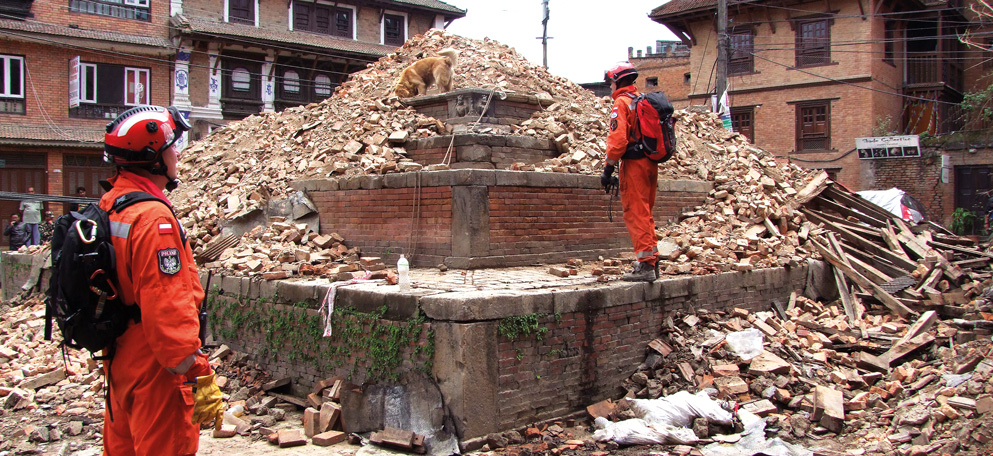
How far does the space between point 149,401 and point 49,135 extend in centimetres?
2102

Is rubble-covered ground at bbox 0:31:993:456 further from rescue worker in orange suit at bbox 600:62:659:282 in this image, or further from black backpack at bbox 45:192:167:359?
black backpack at bbox 45:192:167:359

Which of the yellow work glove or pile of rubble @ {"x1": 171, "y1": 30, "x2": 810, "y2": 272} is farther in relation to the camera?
pile of rubble @ {"x1": 171, "y1": 30, "x2": 810, "y2": 272}

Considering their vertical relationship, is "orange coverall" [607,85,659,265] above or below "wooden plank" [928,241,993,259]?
above

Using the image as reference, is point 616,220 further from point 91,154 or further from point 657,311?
point 91,154

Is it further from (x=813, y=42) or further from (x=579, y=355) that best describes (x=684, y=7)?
(x=579, y=355)

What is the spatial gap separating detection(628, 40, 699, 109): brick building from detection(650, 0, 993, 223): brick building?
386 centimetres

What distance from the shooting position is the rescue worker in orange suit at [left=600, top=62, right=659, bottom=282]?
21.0 feet

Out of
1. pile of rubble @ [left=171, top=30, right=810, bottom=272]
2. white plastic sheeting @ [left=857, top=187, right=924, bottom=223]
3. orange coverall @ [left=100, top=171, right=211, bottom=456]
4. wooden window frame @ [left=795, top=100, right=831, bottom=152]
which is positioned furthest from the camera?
wooden window frame @ [left=795, top=100, right=831, bottom=152]

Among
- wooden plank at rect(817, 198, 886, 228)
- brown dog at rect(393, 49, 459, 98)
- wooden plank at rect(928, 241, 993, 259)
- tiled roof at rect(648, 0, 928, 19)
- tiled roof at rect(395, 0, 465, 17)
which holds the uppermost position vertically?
tiled roof at rect(395, 0, 465, 17)

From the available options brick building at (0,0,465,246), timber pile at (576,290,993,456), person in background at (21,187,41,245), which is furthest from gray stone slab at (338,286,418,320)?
brick building at (0,0,465,246)

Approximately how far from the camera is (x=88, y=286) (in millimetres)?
3105

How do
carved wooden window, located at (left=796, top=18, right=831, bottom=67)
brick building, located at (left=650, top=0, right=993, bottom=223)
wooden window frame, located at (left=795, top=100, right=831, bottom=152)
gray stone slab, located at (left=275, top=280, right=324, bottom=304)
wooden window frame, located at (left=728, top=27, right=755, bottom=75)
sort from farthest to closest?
wooden window frame, located at (left=728, top=27, right=755, bottom=75) → carved wooden window, located at (left=796, top=18, right=831, bottom=67) → wooden window frame, located at (left=795, top=100, right=831, bottom=152) → brick building, located at (left=650, top=0, right=993, bottom=223) → gray stone slab, located at (left=275, top=280, right=324, bottom=304)

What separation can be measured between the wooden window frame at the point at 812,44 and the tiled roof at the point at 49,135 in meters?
23.2

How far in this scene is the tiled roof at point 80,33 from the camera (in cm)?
1980
